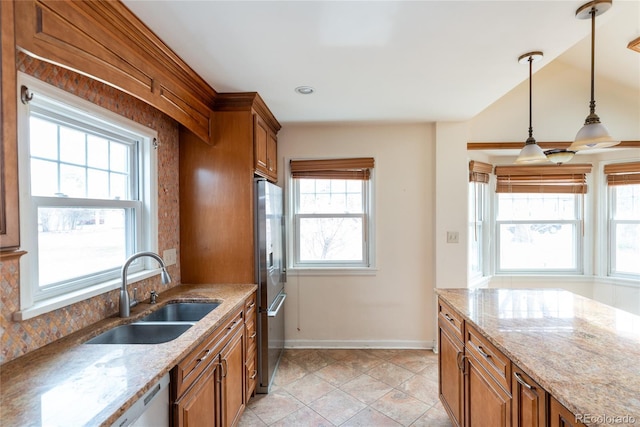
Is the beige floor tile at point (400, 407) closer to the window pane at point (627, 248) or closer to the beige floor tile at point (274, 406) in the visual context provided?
the beige floor tile at point (274, 406)

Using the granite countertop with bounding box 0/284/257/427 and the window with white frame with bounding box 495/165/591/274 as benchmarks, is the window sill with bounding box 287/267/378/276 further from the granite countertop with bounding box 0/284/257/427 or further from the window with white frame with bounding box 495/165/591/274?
the granite countertop with bounding box 0/284/257/427

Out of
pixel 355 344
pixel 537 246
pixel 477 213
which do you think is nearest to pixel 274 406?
pixel 355 344

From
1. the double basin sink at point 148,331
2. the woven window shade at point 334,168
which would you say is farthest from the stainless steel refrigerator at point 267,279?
the double basin sink at point 148,331

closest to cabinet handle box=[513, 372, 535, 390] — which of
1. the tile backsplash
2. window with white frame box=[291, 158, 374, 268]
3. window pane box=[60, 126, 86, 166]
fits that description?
the tile backsplash

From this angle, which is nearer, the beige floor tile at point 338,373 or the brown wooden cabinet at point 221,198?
the brown wooden cabinet at point 221,198

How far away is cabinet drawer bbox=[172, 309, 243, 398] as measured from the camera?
1.29 metres

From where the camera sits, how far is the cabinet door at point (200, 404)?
129 centimetres

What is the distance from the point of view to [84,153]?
1.68 meters

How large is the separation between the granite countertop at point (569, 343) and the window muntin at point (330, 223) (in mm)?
1471

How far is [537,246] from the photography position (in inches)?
144

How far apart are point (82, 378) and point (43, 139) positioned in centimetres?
111

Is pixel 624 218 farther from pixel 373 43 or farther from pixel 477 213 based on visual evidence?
pixel 373 43

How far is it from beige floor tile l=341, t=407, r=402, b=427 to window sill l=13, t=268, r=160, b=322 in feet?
5.79

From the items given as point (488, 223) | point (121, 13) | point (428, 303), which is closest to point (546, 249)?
point (488, 223)
